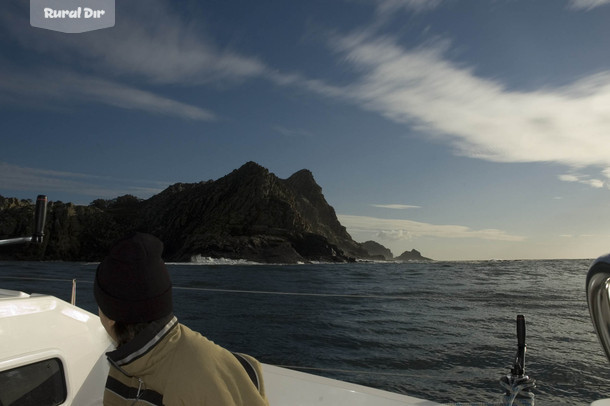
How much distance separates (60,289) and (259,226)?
61945 millimetres

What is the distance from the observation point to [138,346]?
90 cm

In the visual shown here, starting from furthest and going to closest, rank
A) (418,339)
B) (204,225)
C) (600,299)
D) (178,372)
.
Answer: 1. (204,225)
2. (418,339)
3. (178,372)
4. (600,299)

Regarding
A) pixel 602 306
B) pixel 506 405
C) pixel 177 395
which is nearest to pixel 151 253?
pixel 177 395

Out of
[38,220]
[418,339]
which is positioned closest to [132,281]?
[38,220]

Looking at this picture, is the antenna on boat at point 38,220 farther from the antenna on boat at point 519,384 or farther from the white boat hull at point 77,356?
the antenna on boat at point 519,384

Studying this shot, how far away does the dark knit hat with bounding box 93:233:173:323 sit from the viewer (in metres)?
0.89

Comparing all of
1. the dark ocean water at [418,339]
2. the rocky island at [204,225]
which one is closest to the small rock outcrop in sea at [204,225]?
the rocky island at [204,225]

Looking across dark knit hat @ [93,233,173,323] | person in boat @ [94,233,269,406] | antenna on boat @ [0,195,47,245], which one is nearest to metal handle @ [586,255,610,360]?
person in boat @ [94,233,269,406]

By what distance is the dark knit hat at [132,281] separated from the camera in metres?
0.89

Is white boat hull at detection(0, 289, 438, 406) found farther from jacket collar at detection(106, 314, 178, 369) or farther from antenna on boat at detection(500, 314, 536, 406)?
jacket collar at detection(106, 314, 178, 369)

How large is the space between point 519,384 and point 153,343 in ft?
4.60

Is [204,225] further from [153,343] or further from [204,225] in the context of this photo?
[153,343]

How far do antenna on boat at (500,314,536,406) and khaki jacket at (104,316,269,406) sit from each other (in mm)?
1160

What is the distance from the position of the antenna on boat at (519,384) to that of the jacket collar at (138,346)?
1.37m
